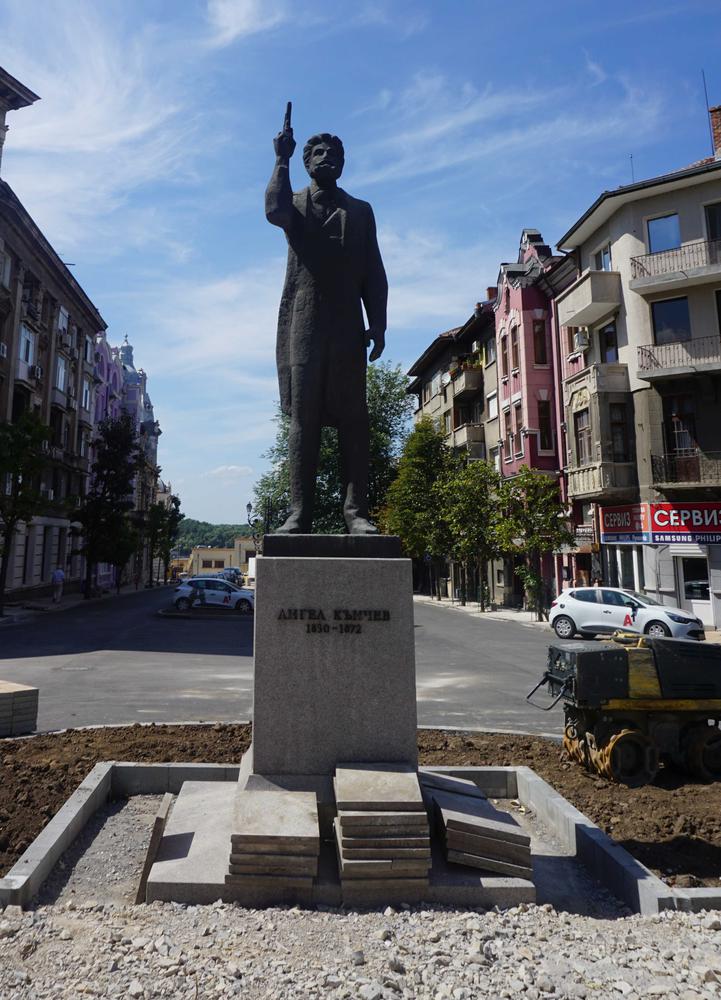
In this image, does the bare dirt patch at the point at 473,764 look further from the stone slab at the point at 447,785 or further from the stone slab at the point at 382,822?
the stone slab at the point at 382,822

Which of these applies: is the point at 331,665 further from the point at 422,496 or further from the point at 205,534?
the point at 205,534

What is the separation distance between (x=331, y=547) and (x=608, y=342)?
81.0 feet

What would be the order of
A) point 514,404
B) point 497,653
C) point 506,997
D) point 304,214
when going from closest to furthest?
point 506,997
point 304,214
point 497,653
point 514,404

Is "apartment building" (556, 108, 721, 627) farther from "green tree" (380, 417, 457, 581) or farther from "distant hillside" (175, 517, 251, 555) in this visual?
"distant hillside" (175, 517, 251, 555)

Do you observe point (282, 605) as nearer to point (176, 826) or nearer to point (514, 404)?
point (176, 826)

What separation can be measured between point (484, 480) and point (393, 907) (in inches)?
1056

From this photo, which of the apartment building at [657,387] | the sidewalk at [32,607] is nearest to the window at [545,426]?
the apartment building at [657,387]

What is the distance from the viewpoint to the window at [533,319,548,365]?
32.6m

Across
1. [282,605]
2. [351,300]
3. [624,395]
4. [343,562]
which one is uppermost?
[624,395]

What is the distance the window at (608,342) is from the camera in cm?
2632

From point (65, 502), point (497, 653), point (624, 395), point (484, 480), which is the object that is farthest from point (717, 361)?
point (65, 502)

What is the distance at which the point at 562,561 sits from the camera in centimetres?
3039

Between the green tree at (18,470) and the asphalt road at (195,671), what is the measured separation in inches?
143

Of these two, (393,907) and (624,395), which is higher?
(624,395)
